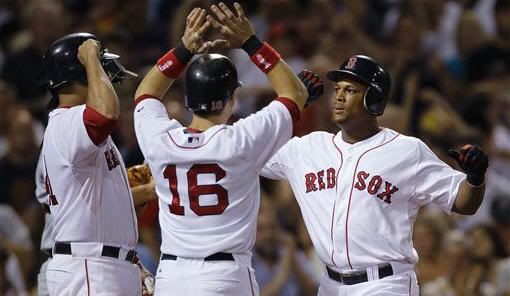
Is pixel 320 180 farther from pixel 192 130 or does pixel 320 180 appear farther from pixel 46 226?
pixel 46 226

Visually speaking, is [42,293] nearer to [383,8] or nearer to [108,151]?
[108,151]

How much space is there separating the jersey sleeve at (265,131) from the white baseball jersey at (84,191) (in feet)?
2.47

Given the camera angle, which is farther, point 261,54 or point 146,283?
point 146,283

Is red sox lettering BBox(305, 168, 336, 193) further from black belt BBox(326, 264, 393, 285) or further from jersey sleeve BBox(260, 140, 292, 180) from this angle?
black belt BBox(326, 264, 393, 285)

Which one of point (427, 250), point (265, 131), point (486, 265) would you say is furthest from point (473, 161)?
point (486, 265)

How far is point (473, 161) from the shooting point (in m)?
6.18

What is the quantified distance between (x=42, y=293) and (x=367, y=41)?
6.15 meters

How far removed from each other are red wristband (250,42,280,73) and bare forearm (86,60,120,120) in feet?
2.43

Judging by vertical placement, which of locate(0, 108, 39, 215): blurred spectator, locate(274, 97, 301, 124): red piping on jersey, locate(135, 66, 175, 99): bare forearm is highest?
locate(135, 66, 175, 99): bare forearm

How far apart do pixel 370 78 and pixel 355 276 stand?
42.6 inches

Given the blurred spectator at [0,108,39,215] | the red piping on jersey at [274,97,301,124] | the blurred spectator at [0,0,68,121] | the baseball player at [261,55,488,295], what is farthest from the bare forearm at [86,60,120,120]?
the blurred spectator at [0,0,68,121]

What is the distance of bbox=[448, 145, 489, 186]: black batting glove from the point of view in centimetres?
618

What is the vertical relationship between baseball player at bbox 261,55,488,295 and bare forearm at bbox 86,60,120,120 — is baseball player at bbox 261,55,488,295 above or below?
below

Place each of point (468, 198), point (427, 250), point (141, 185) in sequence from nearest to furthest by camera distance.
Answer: point (468, 198), point (141, 185), point (427, 250)
